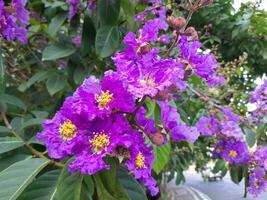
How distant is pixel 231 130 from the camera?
1.62m

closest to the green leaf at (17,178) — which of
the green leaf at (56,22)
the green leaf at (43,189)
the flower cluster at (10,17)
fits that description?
the green leaf at (43,189)

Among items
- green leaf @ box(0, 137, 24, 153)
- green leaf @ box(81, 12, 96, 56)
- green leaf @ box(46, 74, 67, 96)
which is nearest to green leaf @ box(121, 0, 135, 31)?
green leaf @ box(81, 12, 96, 56)

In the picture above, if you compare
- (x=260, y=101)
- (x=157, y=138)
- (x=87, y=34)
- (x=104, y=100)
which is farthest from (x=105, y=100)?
(x=260, y=101)

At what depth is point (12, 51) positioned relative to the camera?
1.99 m

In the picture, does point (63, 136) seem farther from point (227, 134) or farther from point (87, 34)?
point (227, 134)

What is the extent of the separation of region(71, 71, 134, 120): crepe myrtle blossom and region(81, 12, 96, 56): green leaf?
799 millimetres

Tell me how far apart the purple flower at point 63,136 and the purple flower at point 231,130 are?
39.4 inches

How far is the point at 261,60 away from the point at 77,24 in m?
1.86

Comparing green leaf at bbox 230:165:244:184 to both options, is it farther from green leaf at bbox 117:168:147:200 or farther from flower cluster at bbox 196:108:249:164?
green leaf at bbox 117:168:147:200

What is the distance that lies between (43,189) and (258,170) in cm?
101

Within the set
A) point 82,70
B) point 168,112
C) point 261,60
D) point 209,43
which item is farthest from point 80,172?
point 261,60

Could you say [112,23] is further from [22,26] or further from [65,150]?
[65,150]

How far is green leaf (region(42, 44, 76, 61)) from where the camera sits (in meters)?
1.53

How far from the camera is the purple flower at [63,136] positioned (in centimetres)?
68
